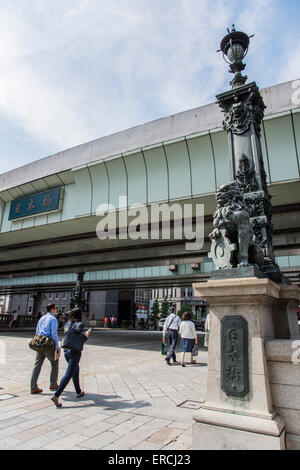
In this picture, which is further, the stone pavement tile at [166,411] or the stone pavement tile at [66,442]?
the stone pavement tile at [166,411]

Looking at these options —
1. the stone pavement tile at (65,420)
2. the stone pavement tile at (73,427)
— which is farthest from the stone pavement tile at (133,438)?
the stone pavement tile at (65,420)

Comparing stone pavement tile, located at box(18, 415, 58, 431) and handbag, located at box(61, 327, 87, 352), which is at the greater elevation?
handbag, located at box(61, 327, 87, 352)

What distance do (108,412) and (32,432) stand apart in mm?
1239

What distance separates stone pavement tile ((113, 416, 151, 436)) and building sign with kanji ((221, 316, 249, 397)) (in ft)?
4.95

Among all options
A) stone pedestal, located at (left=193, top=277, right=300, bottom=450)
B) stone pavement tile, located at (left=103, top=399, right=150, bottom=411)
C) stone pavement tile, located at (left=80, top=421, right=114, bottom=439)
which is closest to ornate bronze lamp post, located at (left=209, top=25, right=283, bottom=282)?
stone pedestal, located at (left=193, top=277, right=300, bottom=450)

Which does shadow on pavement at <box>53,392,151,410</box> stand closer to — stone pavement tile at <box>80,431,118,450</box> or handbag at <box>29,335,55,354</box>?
handbag at <box>29,335,55,354</box>

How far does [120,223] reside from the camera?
41.0ft

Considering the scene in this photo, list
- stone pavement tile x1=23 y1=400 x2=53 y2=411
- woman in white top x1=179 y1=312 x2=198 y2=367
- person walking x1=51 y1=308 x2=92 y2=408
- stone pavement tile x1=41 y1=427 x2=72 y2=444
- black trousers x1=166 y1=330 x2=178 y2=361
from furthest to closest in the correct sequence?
black trousers x1=166 y1=330 x2=178 y2=361 → woman in white top x1=179 y1=312 x2=198 y2=367 → person walking x1=51 y1=308 x2=92 y2=408 → stone pavement tile x1=23 y1=400 x2=53 y2=411 → stone pavement tile x1=41 y1=427 x2=72 y2=444

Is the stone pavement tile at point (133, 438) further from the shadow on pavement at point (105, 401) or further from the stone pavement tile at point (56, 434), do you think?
the shadow on pavement at point (105, 401)

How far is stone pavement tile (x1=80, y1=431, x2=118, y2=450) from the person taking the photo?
322cm

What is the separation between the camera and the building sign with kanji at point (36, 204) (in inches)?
479

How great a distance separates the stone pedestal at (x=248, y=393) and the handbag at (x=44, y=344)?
11.2ft
